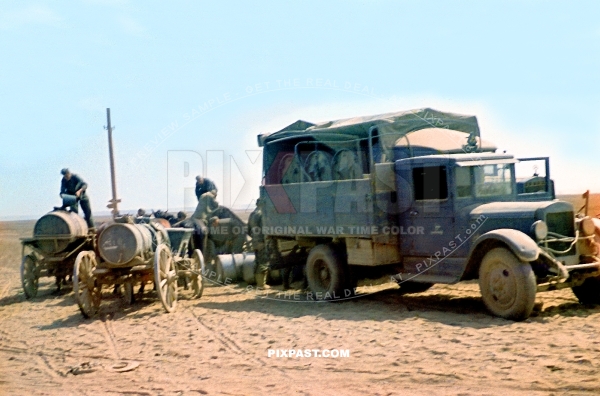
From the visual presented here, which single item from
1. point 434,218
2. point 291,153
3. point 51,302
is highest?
point 291,153

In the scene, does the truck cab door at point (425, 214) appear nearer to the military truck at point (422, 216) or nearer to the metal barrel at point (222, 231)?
the military truck at point (422, 216)

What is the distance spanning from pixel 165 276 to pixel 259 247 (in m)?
2.61

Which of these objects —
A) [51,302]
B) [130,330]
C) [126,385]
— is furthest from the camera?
[51,302]

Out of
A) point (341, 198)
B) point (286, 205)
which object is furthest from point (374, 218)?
point (286, 205)

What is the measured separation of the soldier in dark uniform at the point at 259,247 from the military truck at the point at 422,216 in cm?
28

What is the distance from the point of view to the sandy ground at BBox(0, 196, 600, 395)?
5.71m

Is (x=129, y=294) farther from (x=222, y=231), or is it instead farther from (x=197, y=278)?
(x=222, y=231)

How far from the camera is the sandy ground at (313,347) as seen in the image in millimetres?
5707

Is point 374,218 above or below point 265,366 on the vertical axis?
above

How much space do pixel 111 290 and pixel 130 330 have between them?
164 inches

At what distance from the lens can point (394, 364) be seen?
6242 millimetres

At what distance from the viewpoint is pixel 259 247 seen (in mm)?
12141

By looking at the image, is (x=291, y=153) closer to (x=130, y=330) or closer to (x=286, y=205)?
(x=286, y=205)

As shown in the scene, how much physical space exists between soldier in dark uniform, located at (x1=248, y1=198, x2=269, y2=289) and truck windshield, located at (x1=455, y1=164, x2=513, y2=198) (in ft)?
13.0
